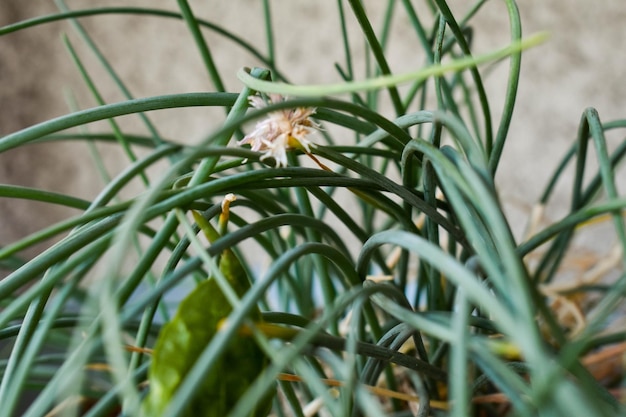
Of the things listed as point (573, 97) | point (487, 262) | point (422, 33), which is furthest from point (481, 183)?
point (573, 97)

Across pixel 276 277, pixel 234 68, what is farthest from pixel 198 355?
pixel 234 68

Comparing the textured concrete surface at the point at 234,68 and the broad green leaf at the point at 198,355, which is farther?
the textured concrete surface at the point at 234,68

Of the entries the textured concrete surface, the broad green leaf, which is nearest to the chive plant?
the broad green leaf

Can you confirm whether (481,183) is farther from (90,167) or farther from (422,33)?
(90,167)

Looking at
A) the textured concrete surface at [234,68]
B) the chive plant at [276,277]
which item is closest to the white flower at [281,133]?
the chive plant at [276,277]

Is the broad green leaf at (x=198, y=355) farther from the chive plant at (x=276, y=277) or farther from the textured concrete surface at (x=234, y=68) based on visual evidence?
the textured concrete surface at (x=234, y=68)

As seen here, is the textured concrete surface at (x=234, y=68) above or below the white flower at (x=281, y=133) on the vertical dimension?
above

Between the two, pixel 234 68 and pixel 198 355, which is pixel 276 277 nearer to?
pixel 198 355

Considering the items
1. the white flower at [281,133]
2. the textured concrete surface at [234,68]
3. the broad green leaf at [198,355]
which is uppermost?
the textured concrete surface at [234,68]
